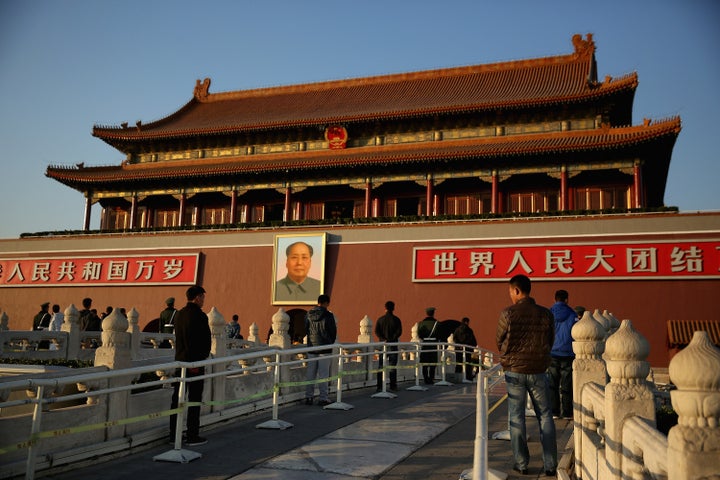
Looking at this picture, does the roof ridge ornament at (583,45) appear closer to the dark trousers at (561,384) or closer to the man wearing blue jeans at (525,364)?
the dark trousers at (561,384)

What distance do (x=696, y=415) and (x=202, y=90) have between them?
34.1 metres

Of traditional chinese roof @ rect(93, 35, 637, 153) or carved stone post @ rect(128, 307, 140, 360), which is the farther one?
traditional chinese roof @ rect(93, 35, 637, 153)

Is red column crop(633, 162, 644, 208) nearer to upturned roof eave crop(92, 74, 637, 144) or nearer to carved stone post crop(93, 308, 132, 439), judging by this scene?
upturned roof eave crop(92, 74, 637, 144)

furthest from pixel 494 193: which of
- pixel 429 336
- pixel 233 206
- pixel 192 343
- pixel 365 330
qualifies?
pixel 192 343

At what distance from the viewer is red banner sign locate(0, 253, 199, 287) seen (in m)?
24.4

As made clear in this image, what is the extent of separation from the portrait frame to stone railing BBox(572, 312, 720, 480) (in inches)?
667

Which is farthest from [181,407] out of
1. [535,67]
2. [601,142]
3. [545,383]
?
[535,67]

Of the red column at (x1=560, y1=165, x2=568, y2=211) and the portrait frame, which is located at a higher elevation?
the red column at (x1=560, y1=165, x2=568, y2=211)

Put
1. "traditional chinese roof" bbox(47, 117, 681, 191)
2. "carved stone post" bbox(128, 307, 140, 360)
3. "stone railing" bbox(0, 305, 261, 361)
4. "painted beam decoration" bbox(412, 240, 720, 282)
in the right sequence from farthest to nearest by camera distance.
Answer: "traditional chinese roof" bbox(47, 117, 681, 191) → "painted beam decoration" bbox(412, 240, 720, 282) → "stone railing" bbox(0, 305, 261, 361) → "carved stone post" bbox(128, 307, 140, 360)

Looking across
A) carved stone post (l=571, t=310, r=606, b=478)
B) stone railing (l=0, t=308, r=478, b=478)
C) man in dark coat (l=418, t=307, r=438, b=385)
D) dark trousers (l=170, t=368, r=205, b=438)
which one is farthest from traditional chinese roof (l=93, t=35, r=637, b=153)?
dark trousers (l=170, t=368, r=205, b=438)

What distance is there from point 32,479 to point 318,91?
92.2ft

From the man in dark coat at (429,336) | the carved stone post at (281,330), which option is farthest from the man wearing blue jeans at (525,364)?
the man in dark coat at (429,336)

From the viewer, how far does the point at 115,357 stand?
22.2 feet

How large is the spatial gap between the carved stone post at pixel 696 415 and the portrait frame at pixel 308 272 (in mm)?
19885
